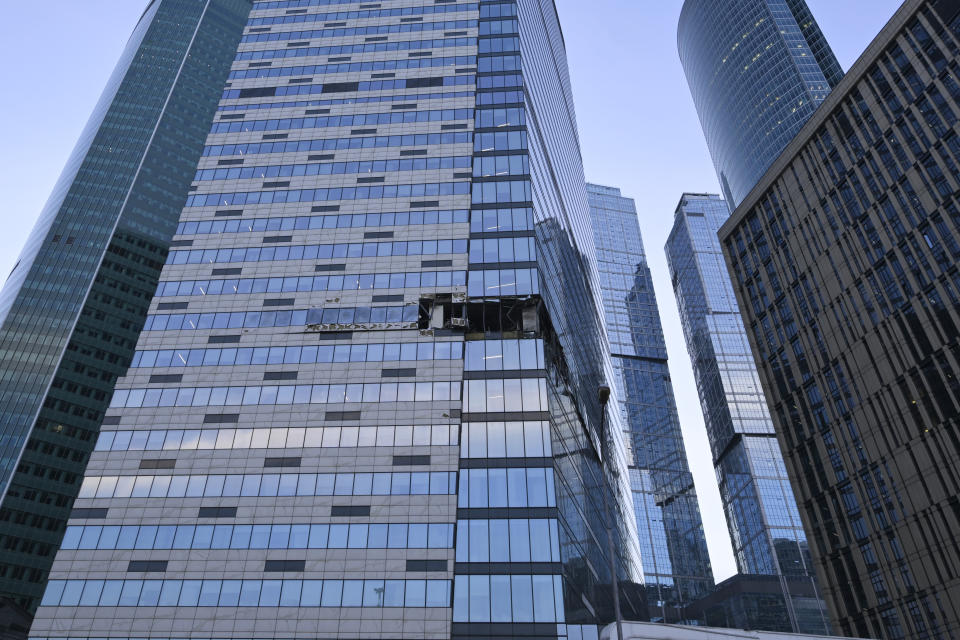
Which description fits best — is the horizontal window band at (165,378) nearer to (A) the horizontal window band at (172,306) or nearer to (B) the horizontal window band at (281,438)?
(B) the horizontal window band at (281,438)

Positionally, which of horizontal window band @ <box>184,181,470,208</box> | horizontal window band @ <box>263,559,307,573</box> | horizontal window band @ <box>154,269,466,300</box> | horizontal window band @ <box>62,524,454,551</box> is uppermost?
horizontal window band @ <box>184,181,470,208</box>

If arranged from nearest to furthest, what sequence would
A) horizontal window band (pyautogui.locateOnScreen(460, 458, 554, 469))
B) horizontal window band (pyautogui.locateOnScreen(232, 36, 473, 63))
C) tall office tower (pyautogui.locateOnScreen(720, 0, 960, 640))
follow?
horizontal window band (pyautogui.locateOnScreen(460, 458, 554, 469)) → tall office tower (pyautogui.locateOnScreen(720, 0, 960, 640)) → horizontal window band (pyautogui.locateOnScreen(232, 36, 473, 63))

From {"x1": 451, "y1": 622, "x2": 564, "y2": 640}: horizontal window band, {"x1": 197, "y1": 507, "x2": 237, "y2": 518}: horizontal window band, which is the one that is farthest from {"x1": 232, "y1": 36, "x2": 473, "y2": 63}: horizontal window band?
{"x1": 451, "y1": 622, "x2": 564, "y2": 640}: horizontal window band

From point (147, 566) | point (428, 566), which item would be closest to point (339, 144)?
point (147, 566)

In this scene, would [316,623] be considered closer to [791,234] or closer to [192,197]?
[192,197]

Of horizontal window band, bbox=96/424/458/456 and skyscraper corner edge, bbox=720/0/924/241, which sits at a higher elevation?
skyscraper corner edge, bbox=720/0/924/241

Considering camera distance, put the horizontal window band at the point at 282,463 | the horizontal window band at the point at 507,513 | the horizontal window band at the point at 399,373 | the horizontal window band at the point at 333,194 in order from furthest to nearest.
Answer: the horizontal window band at the point at 333,194, the horizontal window band at the point at 399,373, the horizontal window band at the point at 282,463, the horizontal window band at the point at 507,513

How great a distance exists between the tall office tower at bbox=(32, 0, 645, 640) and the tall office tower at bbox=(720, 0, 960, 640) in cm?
2645

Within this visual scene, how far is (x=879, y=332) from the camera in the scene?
256 ft

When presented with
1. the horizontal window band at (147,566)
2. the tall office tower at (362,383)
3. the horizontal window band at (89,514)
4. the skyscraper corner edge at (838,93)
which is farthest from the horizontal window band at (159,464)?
the skyscraper corner edge at (838,93)

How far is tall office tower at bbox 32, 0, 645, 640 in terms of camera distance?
184 feet

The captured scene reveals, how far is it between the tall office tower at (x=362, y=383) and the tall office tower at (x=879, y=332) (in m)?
26.5

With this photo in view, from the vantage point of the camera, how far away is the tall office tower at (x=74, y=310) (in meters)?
131

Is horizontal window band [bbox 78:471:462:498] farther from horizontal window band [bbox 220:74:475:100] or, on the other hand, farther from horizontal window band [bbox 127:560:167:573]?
horizontal window band [bbox 220:74:475:100]
